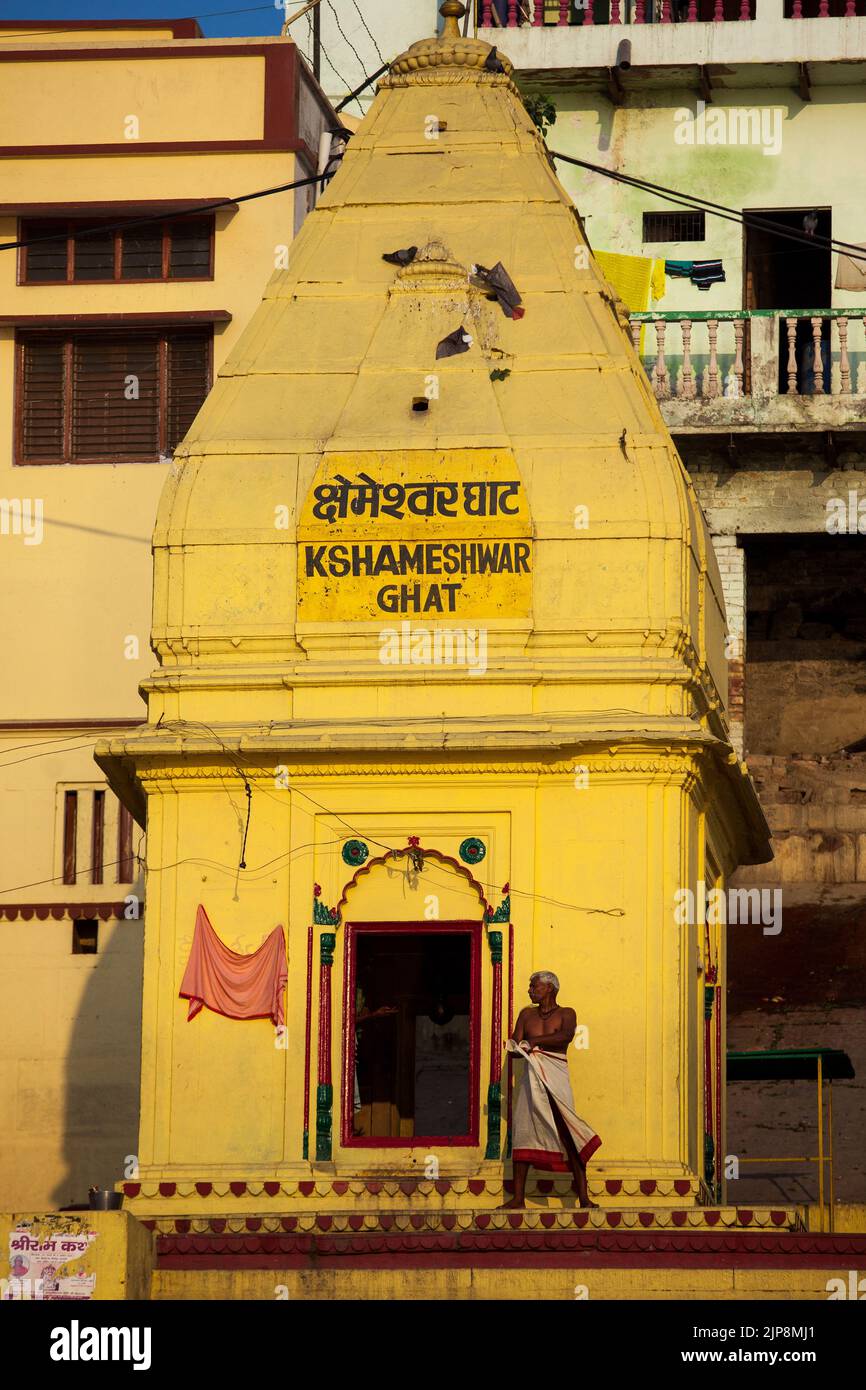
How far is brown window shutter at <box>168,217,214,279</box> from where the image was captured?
120 ft

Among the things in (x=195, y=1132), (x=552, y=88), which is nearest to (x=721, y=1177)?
(x=195, y=1132)

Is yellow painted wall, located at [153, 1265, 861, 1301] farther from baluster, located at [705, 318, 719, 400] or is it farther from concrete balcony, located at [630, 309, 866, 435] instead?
baluster, located at [705, 318, 719, 400]

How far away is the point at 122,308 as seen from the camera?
36531mm

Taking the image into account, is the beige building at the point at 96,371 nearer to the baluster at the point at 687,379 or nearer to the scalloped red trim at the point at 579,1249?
the baluster at the point at 687,379

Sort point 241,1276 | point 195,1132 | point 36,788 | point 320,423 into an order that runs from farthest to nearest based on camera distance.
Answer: point 36,788
point 320,423
point 195,1132
point 241,1276

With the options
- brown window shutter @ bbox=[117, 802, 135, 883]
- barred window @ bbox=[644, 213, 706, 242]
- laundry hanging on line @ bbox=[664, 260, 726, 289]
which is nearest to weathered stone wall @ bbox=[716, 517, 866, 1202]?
laundry hanging on line @ bbox=[664, 260, 726, 289]

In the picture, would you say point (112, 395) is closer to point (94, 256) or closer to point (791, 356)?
point (94, 256)

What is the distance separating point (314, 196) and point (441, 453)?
44.7ft

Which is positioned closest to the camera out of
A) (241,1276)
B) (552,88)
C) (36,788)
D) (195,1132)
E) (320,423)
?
(241,1276)

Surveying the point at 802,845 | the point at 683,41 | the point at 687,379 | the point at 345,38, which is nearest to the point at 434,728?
the point at 687,379

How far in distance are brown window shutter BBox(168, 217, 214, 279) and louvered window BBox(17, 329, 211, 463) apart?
0.72 m

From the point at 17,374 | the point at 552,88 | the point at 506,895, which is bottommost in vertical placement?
the point at 506,895

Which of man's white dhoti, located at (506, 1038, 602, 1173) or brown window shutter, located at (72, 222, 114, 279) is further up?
brown window shutter, located at (72, 222, 114, 279)

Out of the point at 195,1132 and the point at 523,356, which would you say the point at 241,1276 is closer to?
the point at 195,1132
